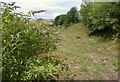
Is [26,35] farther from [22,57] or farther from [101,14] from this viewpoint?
[101,14]

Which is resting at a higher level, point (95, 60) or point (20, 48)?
point (20, 48)

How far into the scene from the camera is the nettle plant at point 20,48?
11.0 ft

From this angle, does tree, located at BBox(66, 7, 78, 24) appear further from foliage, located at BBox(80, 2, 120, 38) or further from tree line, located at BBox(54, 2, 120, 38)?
foliage, located at BBox(80, 2, 120, 38)

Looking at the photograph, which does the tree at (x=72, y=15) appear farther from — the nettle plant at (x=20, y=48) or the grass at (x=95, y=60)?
the nettle plant at (x=20, y=48)

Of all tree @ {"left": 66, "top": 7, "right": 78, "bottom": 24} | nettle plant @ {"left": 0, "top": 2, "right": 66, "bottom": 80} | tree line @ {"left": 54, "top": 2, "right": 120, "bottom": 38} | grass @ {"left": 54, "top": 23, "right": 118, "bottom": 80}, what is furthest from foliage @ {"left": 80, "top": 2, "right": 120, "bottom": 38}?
nettle plant @ {"left": 0, "top": 2, "right": 66, "bottom": 80}

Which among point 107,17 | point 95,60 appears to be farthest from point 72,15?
point 95,60

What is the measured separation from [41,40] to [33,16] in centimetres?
37

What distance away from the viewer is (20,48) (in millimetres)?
3424

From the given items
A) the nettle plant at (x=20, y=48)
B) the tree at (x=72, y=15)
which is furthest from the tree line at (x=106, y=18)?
the nettle plant at (x=20, y=48)

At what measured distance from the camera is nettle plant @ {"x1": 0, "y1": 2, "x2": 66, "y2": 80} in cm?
336

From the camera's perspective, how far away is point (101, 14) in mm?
13711

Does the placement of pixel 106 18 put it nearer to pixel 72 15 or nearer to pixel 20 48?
pixel 72 15

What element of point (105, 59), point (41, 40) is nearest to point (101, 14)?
point (105, 59)

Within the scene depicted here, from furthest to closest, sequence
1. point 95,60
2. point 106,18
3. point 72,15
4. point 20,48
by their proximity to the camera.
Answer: point 72,15, point 106,18, point 95,60, point 20,48
